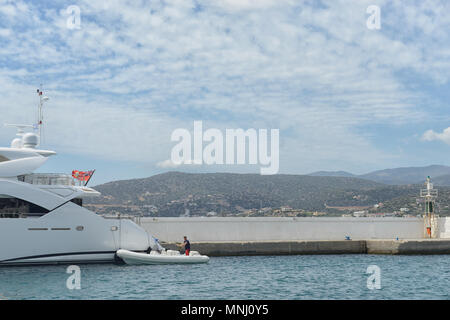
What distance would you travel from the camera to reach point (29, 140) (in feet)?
80.2

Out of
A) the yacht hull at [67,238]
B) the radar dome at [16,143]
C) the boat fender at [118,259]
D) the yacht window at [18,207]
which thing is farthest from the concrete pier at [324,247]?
the radar dome at [16,143]

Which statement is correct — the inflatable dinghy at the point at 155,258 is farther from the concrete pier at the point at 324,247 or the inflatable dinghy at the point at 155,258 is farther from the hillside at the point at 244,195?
the hillside at the point at 244,195

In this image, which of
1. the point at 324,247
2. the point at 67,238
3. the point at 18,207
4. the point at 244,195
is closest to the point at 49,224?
the point at 67,238

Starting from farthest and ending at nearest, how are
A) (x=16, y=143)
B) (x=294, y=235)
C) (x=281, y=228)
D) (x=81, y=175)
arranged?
(x=294, y=235) → (x=281, y=228) → (x=16, y=143) → (x=81, y=175)

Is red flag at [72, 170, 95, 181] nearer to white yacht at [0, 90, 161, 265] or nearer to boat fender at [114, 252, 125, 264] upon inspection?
white yacht at [0, 90, 161, 265]

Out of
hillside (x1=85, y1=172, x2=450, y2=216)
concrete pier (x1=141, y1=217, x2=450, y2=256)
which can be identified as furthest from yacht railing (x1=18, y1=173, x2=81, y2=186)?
hillside (x1=85, y1=172, x2=450, y2=216)

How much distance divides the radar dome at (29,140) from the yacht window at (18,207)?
365 cm

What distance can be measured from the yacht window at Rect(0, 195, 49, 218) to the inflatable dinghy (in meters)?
3.99

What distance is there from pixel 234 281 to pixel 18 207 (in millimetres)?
10343

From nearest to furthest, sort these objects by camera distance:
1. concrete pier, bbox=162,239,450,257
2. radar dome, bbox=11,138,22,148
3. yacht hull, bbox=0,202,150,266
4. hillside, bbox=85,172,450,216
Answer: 1. yacht hull, bbox=0,202,150,266
2. radar dome, bbox=11,138,22,148
3. concrete pier, bbox=162,239,450,257
4. hillside, bbox=85,172,450,216

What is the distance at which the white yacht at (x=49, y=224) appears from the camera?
68.4 ft

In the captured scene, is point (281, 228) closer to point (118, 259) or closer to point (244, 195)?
point (118, 259)

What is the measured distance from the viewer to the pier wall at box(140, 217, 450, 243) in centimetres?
3105
